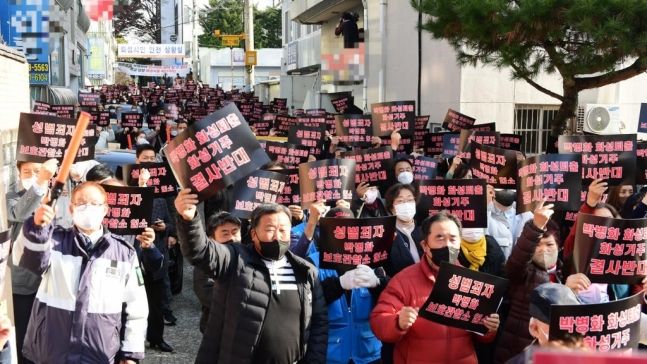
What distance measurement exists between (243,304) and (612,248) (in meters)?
2.20

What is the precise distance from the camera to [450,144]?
1120 centimetres

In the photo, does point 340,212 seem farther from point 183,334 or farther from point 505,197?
point 183,334

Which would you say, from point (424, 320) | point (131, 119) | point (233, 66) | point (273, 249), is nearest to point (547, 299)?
point (424, 320)

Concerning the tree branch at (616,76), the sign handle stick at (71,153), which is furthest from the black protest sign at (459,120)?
the sign handle stick at (71,153)

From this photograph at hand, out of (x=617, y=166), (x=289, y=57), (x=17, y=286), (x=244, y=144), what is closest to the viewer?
(x=244, y=144)

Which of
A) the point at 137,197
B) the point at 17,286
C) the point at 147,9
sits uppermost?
the point at 147,9

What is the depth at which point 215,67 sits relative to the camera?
6944 centimetres

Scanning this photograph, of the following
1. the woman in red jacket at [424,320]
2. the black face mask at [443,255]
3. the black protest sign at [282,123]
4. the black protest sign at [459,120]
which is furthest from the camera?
the black protest sign at [282,123]

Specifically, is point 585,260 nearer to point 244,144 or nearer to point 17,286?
point 244,144

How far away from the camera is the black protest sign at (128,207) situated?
234 inches

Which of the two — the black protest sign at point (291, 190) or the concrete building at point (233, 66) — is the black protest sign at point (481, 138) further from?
the concrete building at point (233, 66)

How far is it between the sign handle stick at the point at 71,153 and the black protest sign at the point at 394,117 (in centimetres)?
772

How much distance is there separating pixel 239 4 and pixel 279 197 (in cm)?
7702

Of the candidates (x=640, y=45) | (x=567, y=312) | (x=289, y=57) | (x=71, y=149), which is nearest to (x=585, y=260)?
(x=567, y=312)
